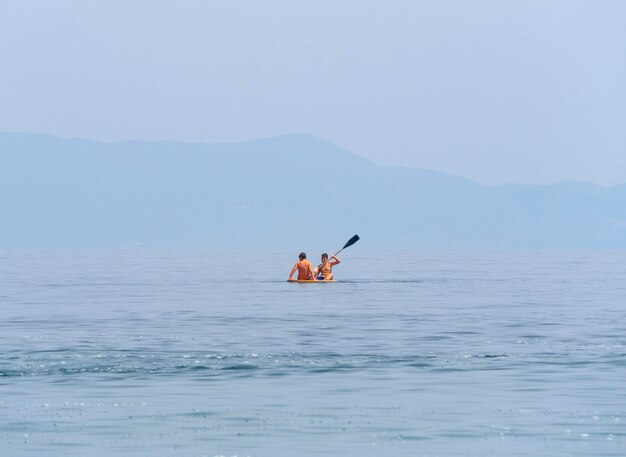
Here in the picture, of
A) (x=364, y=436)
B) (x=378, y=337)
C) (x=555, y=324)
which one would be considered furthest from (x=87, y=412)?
(x=555, y=324)

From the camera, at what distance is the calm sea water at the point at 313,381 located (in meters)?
17.5

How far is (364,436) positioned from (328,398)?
3.25 meters

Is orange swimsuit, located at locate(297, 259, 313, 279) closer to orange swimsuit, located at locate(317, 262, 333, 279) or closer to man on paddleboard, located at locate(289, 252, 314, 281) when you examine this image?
man on paddleboard, located at locate(289, 252, 314, 281)

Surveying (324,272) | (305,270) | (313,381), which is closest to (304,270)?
(305,270)

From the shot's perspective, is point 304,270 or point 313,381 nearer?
point 313,381

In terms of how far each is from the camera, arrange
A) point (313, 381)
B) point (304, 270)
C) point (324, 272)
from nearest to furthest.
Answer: point (313, 381), point (324, 272), point (304, 270)

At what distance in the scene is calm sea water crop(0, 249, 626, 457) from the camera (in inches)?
687

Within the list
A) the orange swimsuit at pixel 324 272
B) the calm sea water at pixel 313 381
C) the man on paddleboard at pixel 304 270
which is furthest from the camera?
the orange swimsuit at pixel 324 272

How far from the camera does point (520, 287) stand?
61688 millimetres

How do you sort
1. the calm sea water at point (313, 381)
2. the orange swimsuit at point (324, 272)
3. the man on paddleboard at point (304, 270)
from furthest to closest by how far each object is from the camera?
the orange swimsuit at point (324, 272), the man on paddleboard at point (304, 270), the calm sea water at point (313, 381)

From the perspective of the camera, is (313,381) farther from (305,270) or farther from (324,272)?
(305,270)

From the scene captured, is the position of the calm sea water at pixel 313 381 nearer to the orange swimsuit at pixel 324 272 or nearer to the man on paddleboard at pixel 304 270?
the man on paddleboard at pixel 304 270

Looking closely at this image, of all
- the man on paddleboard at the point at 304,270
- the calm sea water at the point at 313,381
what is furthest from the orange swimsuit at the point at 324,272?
the calm sea water at the point at 313,381

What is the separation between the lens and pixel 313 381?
75.3 feet
